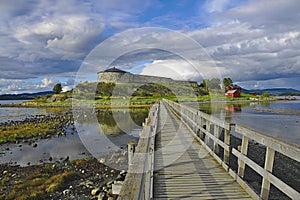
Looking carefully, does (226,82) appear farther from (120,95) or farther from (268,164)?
(268,164)

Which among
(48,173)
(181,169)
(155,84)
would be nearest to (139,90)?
(155,84)

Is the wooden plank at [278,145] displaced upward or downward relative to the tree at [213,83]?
downward

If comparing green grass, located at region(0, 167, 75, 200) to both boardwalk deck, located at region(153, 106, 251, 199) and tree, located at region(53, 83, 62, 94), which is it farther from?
tree, located at region(53, 83, 62, 94)

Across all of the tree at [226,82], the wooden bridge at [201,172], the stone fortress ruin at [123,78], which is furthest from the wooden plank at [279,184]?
the tree at [226,82]

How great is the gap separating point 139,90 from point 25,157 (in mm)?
83564

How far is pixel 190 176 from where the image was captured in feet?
17.4

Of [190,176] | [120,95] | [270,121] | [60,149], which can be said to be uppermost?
[190,176]

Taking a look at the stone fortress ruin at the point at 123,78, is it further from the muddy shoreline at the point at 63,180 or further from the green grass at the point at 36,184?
the green grass at the point at 36,184

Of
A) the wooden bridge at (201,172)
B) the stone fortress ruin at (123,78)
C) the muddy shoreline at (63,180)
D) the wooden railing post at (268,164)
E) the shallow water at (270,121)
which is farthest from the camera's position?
the stone fortress ruin at (123,78)

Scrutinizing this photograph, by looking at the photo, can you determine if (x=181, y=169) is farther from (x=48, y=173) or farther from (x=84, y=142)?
(x=84, y=142)

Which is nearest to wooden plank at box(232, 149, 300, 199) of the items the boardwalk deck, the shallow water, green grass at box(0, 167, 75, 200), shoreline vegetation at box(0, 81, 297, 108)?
the boardwalk deck

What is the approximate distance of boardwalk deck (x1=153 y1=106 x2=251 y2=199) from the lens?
4363 millimetres

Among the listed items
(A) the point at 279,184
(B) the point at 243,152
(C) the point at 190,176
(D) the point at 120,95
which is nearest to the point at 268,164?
(A) the point at 279,184

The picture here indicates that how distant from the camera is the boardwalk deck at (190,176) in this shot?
4.36m
